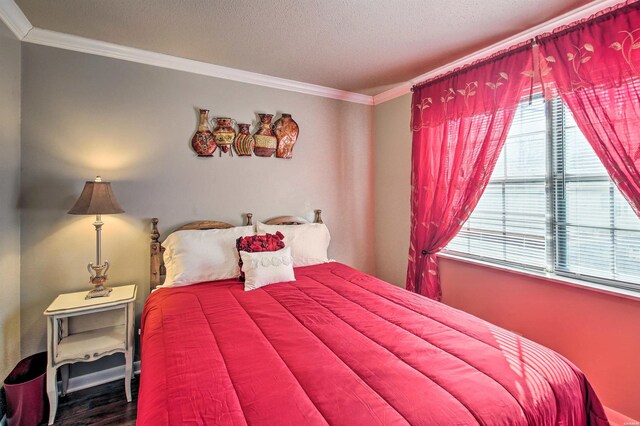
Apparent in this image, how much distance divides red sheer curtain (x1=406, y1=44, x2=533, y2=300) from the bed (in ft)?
3.45

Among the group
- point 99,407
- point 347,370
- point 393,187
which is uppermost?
point 393,187

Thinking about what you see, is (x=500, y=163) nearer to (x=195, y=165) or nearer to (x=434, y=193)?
(x=434, y=193)

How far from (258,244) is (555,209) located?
217 cm

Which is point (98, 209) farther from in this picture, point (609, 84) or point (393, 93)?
point (609, 84)

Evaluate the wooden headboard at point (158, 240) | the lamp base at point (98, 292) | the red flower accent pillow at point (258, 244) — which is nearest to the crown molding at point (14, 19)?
the wooden headboard at point (158, 240)

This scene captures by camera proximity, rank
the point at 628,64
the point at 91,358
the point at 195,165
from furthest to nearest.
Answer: the point at 195,165 → the point at 91,358 → the point at 628,64

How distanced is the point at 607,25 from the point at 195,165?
295cm

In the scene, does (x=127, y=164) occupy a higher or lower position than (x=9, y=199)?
higher

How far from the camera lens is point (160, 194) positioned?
252cm

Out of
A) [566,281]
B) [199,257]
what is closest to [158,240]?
[199,257]

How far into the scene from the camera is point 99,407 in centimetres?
202

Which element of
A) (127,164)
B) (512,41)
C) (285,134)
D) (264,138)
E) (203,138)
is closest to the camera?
(512,41)

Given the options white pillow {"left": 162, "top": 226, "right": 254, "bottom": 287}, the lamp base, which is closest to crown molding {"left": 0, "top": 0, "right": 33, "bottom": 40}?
white pillow {"left": 162, "top": 226, "right": 254, "bottom": 287}

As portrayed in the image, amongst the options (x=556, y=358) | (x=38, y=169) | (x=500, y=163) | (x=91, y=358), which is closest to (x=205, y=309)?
(x=91, y=358)
